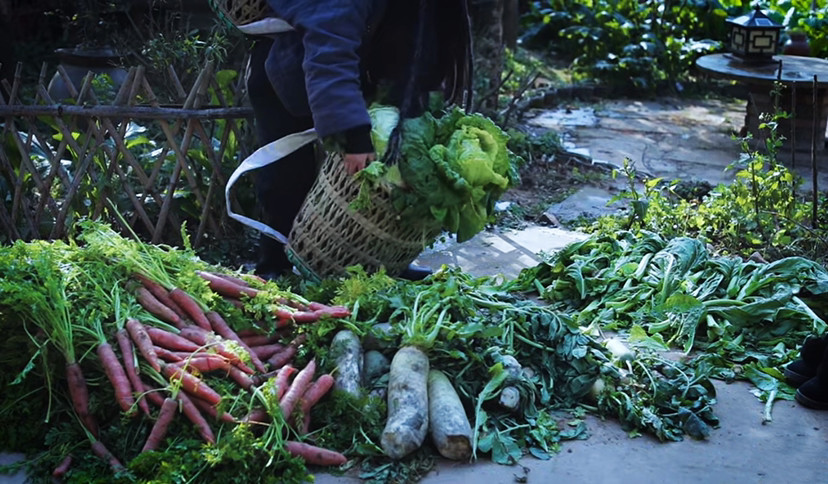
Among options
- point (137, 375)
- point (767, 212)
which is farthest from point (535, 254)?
point (137, 375)

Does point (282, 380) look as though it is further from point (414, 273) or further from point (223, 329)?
point (414, 273)

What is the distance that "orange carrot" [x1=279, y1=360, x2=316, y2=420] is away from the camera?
3234mm

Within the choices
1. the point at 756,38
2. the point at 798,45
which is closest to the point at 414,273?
the point at 756,38

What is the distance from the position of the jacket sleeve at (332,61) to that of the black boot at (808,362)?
76.5 inches

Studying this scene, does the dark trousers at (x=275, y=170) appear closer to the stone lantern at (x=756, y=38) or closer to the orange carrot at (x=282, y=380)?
the orange carrot at (x=282, y=380)

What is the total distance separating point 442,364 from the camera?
3572mm

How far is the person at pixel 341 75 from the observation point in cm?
385

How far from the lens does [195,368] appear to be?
3268 millimetres

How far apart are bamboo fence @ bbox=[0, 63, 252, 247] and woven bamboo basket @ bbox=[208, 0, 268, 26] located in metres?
0.75

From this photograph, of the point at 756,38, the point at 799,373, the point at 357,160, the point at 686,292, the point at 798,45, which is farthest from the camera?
A: the point at 798,45

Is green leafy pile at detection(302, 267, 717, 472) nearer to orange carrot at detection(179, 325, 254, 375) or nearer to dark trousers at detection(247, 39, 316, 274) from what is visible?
orange carrot at detection(179, 325, 254, 375)

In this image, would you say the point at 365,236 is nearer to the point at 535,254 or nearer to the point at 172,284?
the point at 172,284

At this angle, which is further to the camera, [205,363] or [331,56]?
[331,56]

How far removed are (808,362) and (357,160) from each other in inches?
77.1
